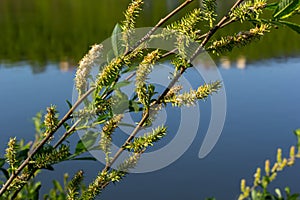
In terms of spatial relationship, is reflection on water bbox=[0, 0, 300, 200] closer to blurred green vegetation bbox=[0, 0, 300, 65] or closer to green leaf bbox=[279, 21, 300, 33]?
blurred green vegetation bbox=[0, 0, 300, 65]

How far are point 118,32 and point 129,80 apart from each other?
0.08 m

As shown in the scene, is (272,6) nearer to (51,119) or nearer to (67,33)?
(51,119)

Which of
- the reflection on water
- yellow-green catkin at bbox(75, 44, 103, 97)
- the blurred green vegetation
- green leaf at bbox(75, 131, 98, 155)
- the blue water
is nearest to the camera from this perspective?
yellow-green catkin at bbox(75, 44, 103, 97)

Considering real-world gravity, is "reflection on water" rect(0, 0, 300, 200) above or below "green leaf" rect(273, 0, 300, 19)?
above

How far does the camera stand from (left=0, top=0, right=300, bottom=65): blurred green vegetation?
63.8 feet

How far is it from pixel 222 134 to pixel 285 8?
379 inches

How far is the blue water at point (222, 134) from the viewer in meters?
8.32

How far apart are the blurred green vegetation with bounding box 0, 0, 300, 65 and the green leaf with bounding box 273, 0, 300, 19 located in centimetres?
1562

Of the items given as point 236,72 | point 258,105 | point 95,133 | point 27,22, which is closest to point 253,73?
point 236,72

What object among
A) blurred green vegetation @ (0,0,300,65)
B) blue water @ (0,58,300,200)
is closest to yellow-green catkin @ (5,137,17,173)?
blue water @ (0,58,300,200)

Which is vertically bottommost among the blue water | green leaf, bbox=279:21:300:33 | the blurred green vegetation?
green leaf, bbox=279:21:300:33

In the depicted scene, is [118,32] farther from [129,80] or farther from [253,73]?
[253,73]

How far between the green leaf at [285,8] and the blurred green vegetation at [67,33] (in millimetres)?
15615

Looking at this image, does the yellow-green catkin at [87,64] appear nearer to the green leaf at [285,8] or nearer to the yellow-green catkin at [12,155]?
the yellow-green catkin at [12,155]
